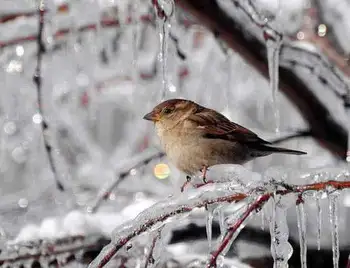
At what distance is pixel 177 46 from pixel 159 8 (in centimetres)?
41

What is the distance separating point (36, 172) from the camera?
4.52m

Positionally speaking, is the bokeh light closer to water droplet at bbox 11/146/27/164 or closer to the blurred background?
the blurred background

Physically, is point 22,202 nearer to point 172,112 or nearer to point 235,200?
point 172,112

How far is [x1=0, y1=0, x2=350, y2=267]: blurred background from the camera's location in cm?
216

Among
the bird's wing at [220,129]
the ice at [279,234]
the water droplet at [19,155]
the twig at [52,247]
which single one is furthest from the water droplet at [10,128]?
the ice at [279,234]

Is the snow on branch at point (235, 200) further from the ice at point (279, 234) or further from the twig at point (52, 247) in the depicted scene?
the twig at point (52, 247)

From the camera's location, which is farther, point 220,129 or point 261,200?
point 220,129

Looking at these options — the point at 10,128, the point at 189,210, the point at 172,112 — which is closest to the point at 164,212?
the point at 189,210

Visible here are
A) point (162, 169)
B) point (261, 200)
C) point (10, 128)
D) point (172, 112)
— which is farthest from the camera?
point (10, 128)

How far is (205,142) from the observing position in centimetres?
196

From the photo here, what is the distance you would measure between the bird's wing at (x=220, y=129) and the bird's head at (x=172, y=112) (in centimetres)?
Result: 4

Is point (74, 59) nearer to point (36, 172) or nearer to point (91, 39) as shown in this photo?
point (91, 39)

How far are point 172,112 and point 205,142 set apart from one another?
0.20 metres

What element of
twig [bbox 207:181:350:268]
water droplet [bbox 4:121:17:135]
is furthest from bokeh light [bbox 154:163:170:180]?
twig [bbox 207:181:350:268]
